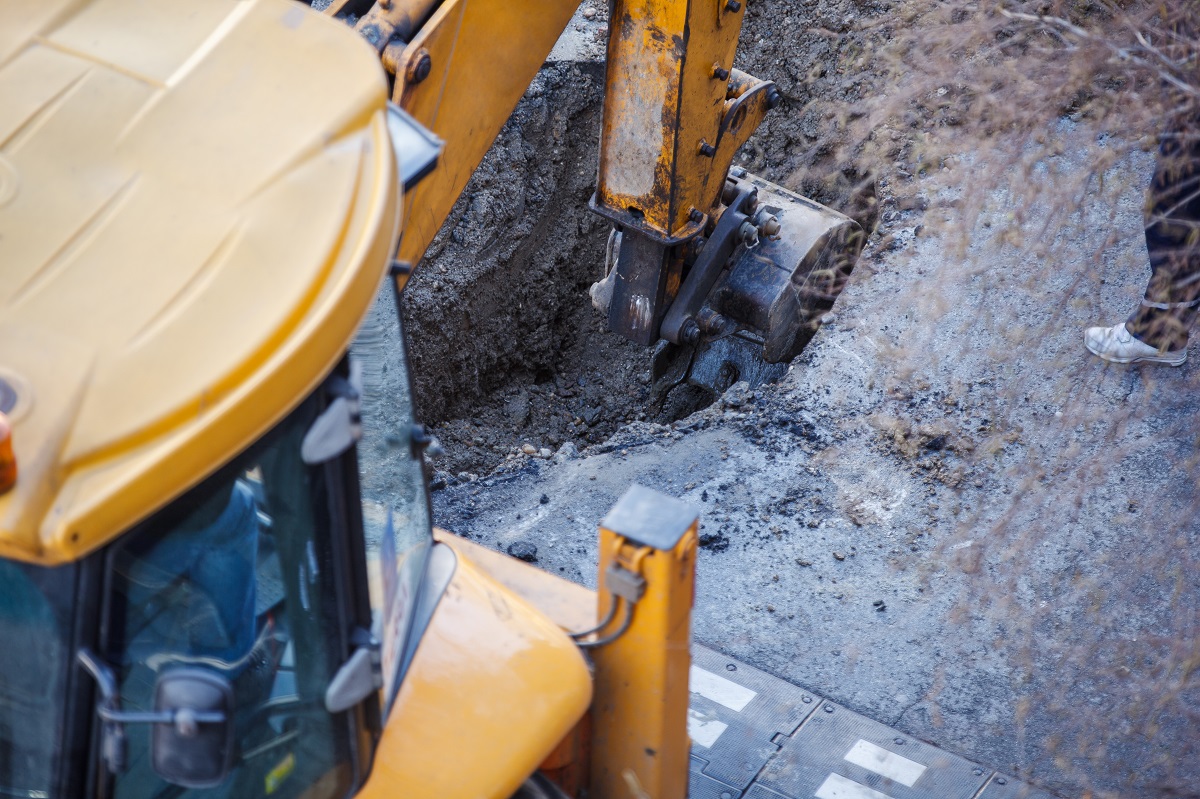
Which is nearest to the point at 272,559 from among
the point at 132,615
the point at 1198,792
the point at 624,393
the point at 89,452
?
the point at 132,615

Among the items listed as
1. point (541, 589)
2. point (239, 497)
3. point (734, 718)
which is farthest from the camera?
point (734, 718)

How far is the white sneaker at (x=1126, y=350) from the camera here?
189 inches

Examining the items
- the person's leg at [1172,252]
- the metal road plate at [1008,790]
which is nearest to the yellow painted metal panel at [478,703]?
the metal road plate at [1008,790]

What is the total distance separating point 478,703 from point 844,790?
1.71 m

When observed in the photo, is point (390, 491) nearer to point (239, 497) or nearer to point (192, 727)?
point (239, 497)

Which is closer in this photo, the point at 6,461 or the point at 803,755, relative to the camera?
the point at 6,461

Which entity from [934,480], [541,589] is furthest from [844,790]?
[934,480]

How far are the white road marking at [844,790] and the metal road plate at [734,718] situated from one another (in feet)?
0.63

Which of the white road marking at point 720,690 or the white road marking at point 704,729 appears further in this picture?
the white road marking at point 720,690

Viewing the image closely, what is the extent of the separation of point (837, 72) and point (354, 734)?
5893 millimetres

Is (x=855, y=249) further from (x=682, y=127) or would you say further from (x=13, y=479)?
(x=13, y=479)

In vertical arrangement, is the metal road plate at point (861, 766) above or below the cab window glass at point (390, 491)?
below

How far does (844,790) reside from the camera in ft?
11.1

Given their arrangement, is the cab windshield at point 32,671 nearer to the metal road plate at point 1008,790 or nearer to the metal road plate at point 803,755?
the metal road plate at point 803,755
